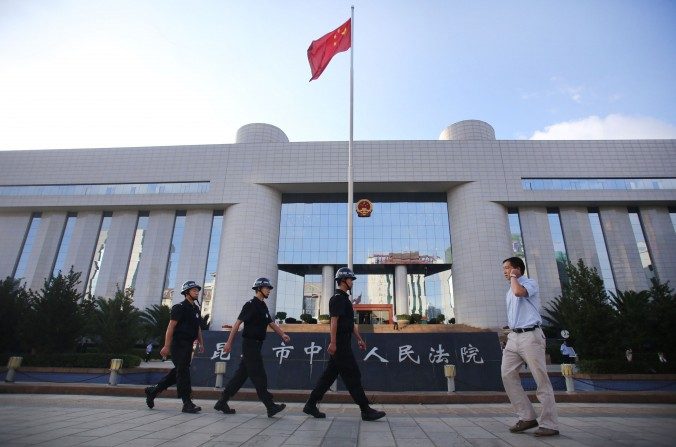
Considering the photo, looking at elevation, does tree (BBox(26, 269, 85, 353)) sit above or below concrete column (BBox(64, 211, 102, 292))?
below

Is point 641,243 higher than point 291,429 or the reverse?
higher

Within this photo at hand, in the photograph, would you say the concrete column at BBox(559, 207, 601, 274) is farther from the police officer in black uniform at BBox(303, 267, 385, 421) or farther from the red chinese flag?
the police officer in black uniform at BBox(303, 267, 385, 421)

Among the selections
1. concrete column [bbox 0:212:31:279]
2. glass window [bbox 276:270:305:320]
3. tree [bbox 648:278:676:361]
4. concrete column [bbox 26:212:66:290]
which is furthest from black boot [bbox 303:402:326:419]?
concrete column [bbox 0:212:31:279]

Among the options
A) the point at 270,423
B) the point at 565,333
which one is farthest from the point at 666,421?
the point at 565,333

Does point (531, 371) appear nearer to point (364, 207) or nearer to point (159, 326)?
point (159, 326)

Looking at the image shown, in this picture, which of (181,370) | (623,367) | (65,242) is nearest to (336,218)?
(623,367)

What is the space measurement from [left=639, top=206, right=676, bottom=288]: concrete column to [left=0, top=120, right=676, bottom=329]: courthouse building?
0.31 feet

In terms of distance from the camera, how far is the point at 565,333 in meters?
18.1

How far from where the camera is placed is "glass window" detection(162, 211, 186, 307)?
29.3 meters

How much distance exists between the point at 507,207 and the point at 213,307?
27.1m

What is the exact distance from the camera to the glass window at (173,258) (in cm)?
2927

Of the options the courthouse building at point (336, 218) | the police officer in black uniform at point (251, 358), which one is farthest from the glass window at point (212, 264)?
the police officer in black uniform at point (251, 358)

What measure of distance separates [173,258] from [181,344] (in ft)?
91.8

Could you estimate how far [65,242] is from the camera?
31.9 meters
